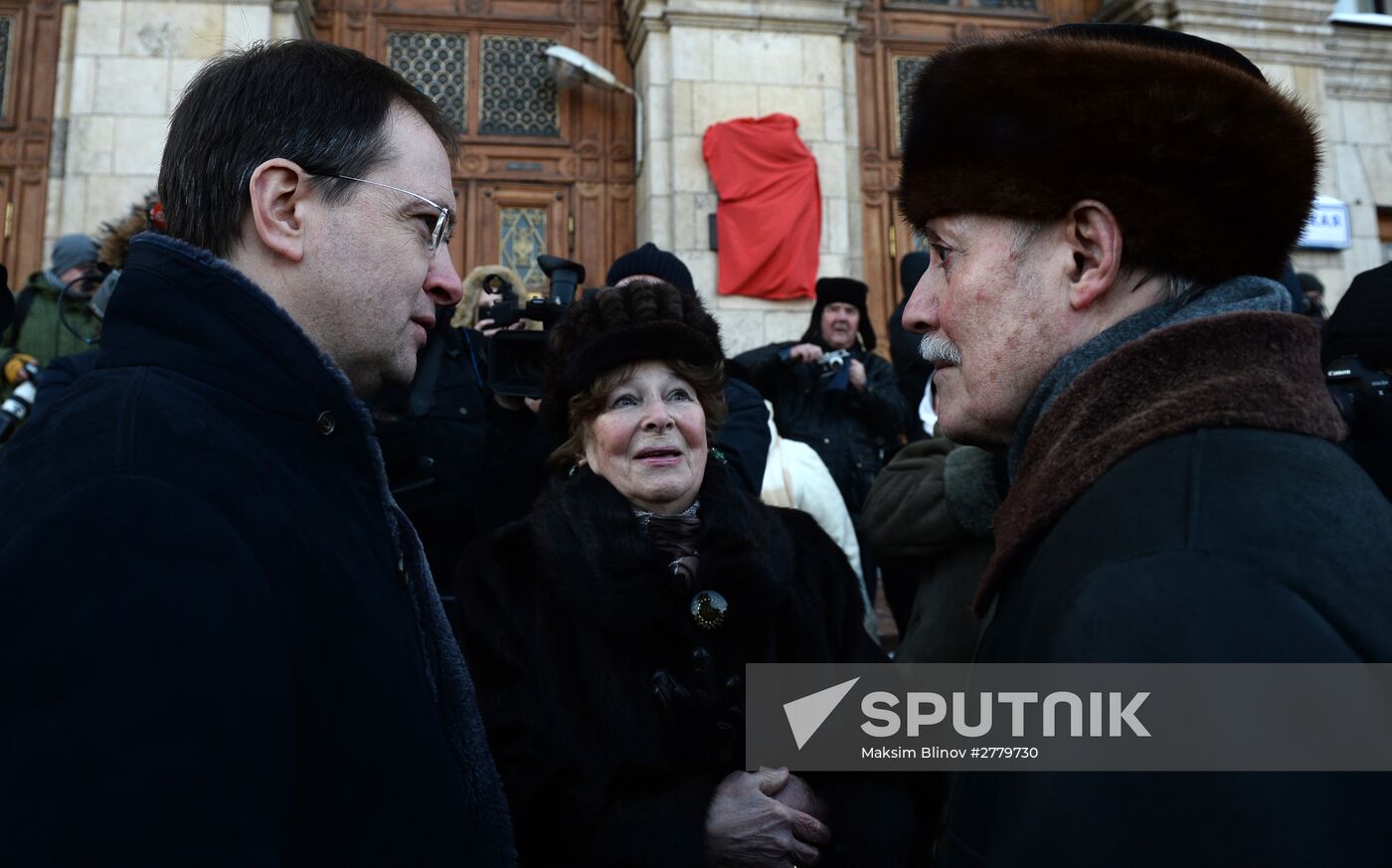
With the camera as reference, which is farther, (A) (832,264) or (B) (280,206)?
(A) (832,264)

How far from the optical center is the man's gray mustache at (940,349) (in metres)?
1.62

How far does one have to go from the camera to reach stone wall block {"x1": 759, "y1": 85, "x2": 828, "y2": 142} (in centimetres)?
823

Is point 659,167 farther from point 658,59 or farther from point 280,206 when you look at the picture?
point 280,206

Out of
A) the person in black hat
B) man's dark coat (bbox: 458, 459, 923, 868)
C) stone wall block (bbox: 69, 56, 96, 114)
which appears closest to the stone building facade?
stone wall block (bbox: 69, 56, 96, 114)

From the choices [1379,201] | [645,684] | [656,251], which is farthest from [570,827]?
[1379,201]

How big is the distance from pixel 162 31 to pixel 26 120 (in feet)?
4.34

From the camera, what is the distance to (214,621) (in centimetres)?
112

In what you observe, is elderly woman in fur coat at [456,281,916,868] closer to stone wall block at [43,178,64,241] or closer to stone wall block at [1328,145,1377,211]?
stone wall block at [43,178,64,241]

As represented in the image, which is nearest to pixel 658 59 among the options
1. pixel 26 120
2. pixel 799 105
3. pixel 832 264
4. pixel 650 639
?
pixel 799 105

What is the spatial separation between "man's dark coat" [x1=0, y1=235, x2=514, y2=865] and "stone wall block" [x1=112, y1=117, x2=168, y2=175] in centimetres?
696

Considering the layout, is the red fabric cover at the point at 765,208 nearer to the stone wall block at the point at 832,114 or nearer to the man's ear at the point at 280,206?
the stone wall block at the point at 832,114

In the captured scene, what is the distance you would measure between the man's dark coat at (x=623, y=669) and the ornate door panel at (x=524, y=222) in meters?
5.94

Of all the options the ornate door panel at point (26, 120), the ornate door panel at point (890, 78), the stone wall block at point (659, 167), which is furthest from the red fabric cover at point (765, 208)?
the ornate door panel at point (26, 120)

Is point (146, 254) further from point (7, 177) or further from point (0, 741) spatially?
point (7, 177)
